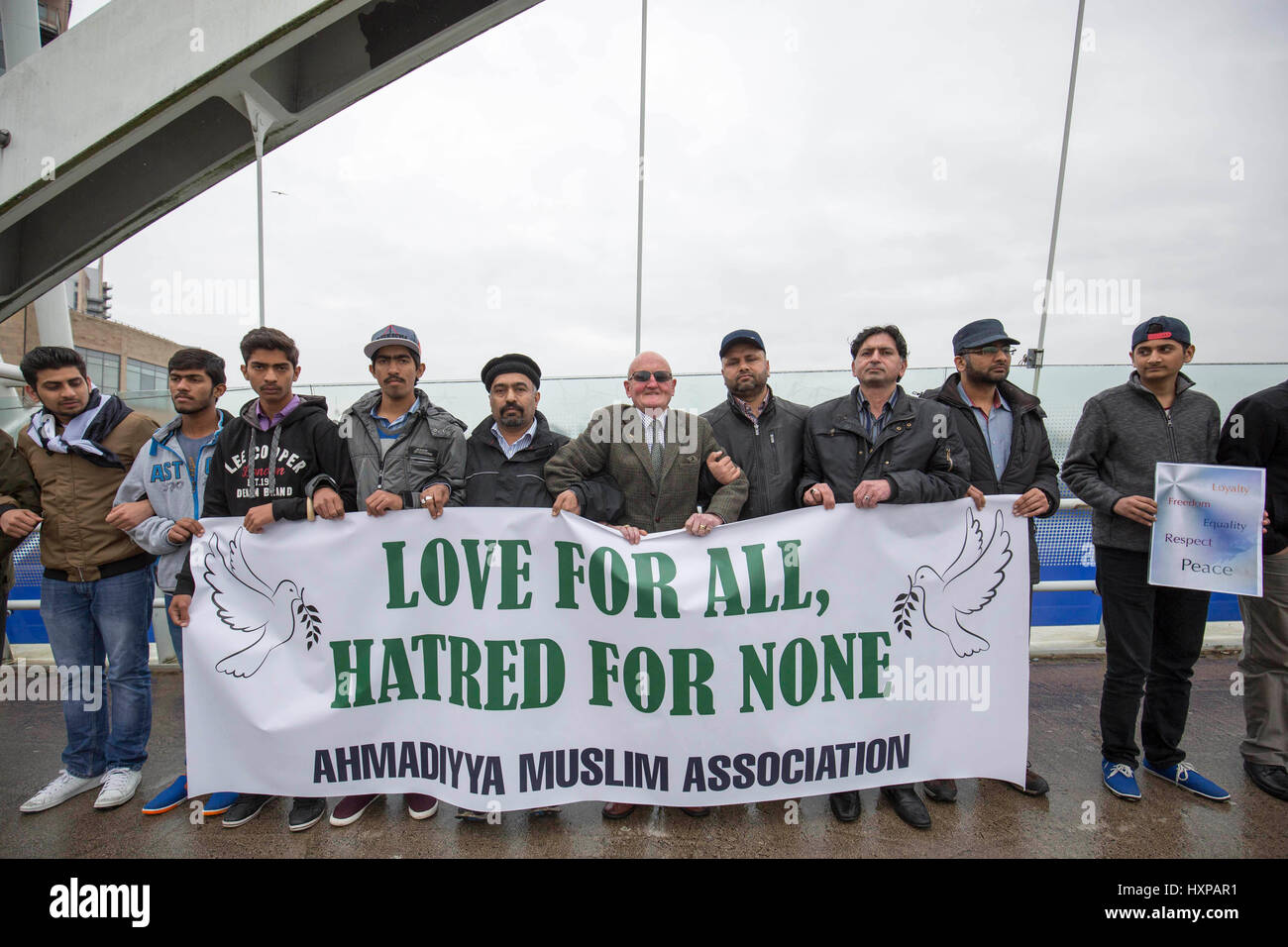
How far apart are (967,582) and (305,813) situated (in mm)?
3067

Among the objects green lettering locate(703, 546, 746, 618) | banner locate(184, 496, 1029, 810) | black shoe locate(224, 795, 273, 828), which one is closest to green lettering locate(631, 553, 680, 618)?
banner locate(184, 496, 1029, 810)

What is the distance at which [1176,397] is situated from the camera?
2957 millimetres

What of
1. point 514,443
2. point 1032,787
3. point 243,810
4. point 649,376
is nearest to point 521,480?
point 514,443

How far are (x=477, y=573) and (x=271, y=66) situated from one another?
441 cm

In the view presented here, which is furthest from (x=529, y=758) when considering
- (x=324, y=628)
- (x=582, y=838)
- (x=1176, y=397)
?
(x=1176, y=397)

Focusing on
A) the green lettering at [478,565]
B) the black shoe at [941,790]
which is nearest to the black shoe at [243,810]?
the green lettering at [478,565]

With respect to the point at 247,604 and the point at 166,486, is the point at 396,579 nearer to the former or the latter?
the point at 247,604

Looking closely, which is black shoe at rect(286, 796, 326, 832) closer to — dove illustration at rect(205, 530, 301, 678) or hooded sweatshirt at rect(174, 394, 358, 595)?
dove illustration at rect(205, 530, 301, 678)

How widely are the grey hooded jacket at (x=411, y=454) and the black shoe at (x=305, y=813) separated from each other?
132cm

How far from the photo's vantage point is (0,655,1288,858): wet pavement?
251 cm

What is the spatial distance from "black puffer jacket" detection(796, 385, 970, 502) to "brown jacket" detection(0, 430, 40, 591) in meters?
3.65

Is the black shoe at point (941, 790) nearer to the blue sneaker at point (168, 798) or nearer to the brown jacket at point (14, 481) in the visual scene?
Result: the blue sneaker at point (168, 798)

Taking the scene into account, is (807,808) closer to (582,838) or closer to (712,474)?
(582,838)

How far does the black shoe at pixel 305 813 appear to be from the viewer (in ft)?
8.70
